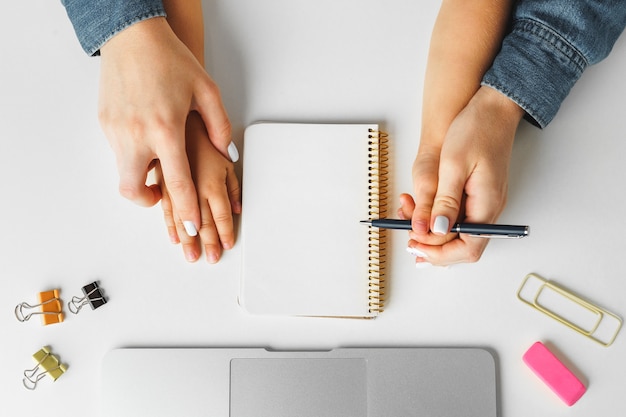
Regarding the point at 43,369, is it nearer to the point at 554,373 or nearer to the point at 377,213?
the point at 377,213

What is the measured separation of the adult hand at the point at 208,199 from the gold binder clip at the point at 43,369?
8.7 inches

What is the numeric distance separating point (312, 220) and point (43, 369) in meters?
0.41

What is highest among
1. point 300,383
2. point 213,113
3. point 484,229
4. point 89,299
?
point 213,113

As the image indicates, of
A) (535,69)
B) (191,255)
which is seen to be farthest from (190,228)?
(535,69)

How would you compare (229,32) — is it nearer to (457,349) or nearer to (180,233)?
(180,233)

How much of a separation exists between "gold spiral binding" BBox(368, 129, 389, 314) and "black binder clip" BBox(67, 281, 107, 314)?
1.19 ft

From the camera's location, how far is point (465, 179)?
2.37ft

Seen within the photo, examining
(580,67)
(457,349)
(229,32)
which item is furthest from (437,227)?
(229,32)

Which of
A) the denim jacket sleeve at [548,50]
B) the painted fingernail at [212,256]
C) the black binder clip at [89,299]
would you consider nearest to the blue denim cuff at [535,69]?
the denim jacket sleeve at [548,50]

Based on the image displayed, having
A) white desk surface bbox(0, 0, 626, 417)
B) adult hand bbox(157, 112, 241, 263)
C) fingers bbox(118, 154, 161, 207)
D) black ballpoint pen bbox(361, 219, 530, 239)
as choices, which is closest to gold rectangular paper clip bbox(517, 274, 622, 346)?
white desk surface bbox(0, 0, 626, 417)

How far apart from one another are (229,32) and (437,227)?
16.5 inches

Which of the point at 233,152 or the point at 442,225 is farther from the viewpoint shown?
the point at 233,152

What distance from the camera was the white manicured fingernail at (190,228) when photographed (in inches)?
30.8

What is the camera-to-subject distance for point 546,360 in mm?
776
